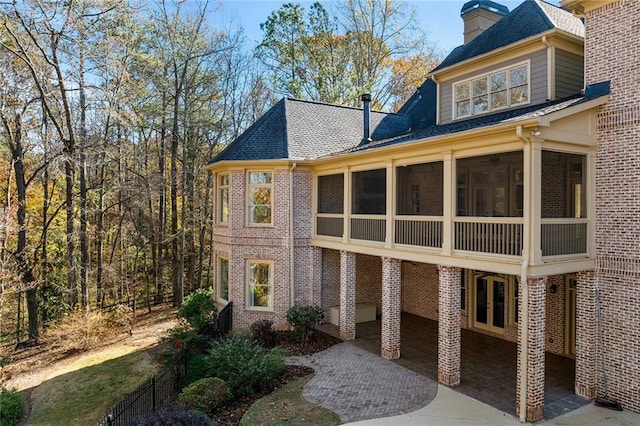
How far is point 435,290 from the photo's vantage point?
618 inches

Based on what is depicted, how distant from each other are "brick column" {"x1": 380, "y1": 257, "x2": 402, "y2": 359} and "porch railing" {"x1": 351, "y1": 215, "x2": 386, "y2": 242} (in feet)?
2.61

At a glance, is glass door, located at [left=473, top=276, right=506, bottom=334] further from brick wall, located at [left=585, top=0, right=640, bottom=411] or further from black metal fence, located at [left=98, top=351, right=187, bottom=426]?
black metal fence, located at [left=98, top=351, right=187, bottom=426]

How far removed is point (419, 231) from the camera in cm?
1098

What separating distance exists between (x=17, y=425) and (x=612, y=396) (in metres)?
14.6

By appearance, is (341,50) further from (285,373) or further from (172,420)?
(172,420)

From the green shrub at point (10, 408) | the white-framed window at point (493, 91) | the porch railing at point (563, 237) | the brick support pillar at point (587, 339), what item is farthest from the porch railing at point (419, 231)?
the green shrub at point (10, 408)

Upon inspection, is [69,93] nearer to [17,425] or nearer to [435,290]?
[17,425]

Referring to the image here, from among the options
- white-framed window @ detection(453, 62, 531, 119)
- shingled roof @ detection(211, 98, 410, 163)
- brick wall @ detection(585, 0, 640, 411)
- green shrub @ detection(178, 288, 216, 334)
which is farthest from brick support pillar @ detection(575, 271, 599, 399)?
green shrub @ detection(178, 288, 216, 334)

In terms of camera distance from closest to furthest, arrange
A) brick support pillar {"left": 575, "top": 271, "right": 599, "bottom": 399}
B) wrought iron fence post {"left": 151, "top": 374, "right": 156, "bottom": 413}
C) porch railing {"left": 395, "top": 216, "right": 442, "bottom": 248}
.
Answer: brick support pillar {"left": 575, "top": 271, "right": 599, "bottom": 399} < wrought iron fence post {"left": 151, "top": 374, "right": 156, "bottom": 413} < porch railing {"left": 395, "top": 216, "right": 442, "bottom": 248}

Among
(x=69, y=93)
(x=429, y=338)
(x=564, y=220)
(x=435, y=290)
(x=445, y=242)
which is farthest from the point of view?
(x=69, y=93)

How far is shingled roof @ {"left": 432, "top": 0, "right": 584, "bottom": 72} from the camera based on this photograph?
38.4 ft

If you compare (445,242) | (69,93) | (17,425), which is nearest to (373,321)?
(445,242)

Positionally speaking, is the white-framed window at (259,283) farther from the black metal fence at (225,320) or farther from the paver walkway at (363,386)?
the paver walkway at (363,386)

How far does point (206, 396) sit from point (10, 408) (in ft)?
20.7
